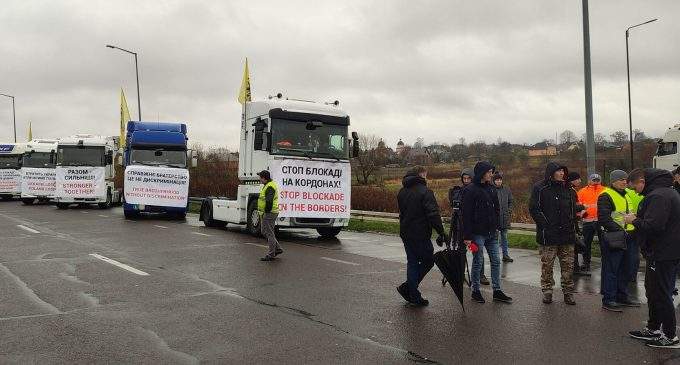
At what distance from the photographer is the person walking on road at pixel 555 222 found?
815cm

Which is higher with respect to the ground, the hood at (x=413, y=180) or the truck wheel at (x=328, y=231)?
the hood at (x=413, y=180)

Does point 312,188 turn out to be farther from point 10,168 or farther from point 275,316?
point 10,168

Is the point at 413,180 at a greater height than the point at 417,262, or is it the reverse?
the point at 413,180

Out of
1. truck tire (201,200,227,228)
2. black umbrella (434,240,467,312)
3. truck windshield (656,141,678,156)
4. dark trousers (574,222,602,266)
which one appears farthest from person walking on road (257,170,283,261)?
truck windshield (656,141,678,156)

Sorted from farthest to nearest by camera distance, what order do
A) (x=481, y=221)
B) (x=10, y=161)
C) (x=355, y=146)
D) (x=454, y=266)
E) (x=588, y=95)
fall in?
(x=10, y=161) < (x=355, y=146) < (x=588, y=95) < (x=481, y=221) < (x=454, y=266)

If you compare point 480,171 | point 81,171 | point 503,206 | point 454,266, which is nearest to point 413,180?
point 480,171

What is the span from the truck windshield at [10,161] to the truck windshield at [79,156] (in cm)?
1392

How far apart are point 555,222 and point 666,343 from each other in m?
2.23

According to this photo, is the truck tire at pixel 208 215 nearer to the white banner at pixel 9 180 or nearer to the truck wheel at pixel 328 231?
the truck wheel at pixel 328 231

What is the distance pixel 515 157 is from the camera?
45.8 m

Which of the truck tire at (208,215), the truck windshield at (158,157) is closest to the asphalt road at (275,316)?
the truck tire at (208,215)

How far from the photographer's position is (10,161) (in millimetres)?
41500

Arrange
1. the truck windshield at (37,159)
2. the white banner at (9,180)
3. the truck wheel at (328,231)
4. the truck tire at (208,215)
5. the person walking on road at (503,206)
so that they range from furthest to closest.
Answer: the white banner at (9,180) < the truck windshield at (37,159) < the truck tire at (208,215) < the truck wheel at (328,231) < the person walking on road at (503,206)

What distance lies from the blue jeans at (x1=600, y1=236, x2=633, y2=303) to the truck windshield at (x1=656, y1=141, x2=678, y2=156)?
2381 centimetres
